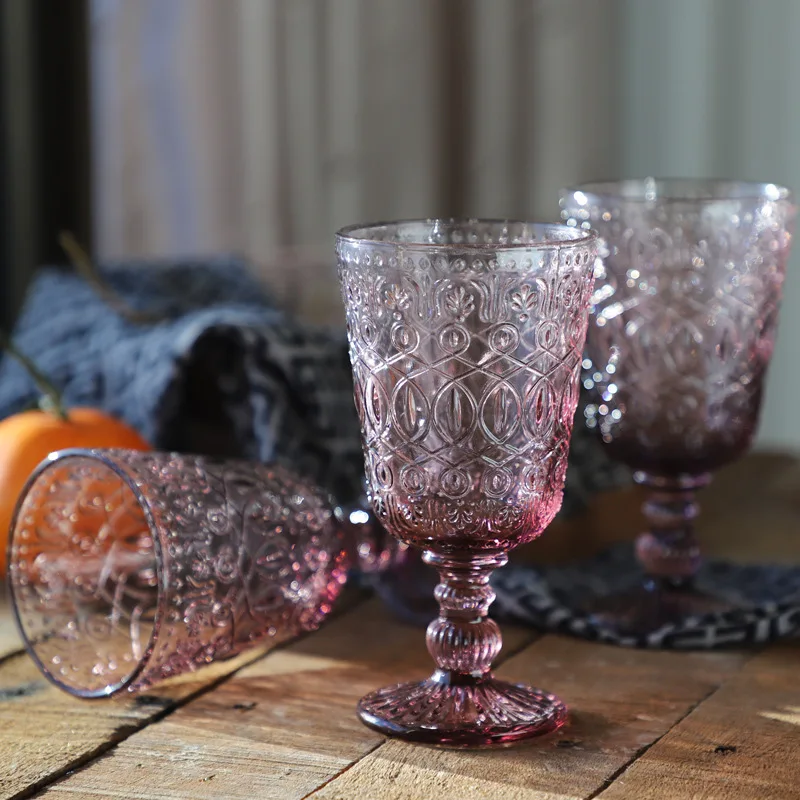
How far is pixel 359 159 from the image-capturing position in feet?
7.75

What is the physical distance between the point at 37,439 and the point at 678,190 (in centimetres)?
59

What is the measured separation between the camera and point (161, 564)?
0.84 m

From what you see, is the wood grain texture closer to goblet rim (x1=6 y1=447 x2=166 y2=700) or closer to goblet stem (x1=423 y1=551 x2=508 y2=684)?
goblet rim (x1=6 y1=447 x2=166 y2=700)

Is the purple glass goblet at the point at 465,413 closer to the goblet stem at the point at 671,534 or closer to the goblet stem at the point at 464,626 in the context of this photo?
the goblet stem at the point at 464,626

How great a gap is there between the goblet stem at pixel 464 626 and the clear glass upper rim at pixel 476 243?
0.65ft

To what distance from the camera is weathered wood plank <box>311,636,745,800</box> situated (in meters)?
0.71

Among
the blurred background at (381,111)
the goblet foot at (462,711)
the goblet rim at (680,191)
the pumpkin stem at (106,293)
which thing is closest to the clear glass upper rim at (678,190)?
the goblet rim at (680,191)

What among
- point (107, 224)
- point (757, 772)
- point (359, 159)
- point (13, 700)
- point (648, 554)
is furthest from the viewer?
point (359, 159)

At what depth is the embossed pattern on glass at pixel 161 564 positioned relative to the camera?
0.85 m

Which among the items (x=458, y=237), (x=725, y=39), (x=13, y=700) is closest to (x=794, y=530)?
(x=458, y=237)

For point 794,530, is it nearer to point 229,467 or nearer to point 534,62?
point 229,467

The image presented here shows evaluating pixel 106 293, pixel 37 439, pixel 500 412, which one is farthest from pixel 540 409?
pixel 106 293

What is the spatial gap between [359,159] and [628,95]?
51 centimetres

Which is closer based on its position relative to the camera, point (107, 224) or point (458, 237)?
point (458, 237)
